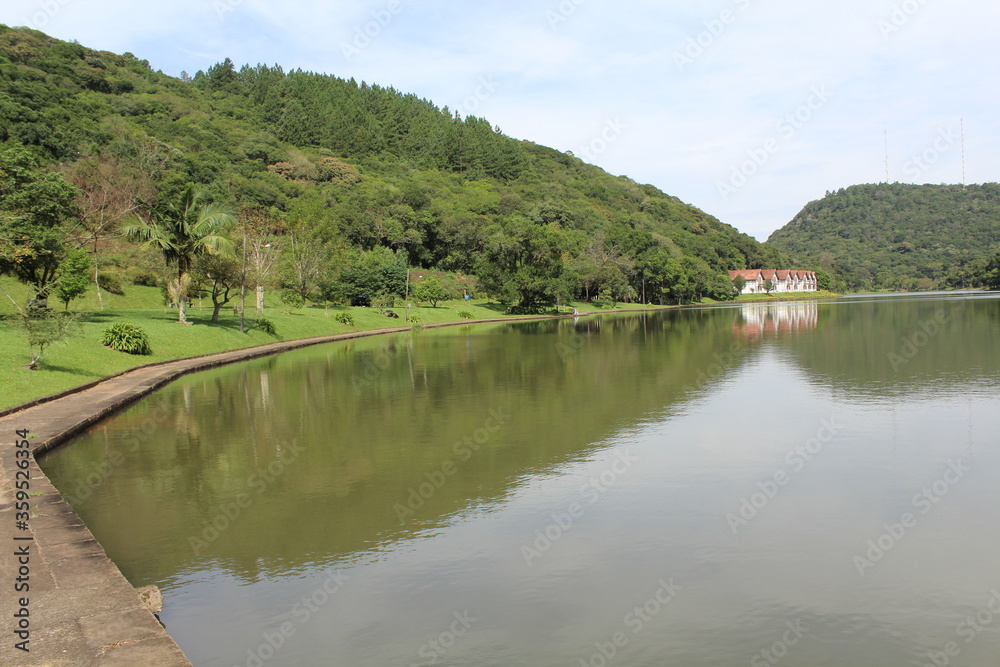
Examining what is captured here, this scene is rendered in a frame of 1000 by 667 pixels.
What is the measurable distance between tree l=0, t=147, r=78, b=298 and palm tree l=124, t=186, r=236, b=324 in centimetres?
357

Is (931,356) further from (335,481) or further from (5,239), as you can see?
(5,239)

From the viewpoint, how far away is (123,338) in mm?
26500

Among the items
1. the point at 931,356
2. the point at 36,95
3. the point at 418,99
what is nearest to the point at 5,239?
the point at 931,356

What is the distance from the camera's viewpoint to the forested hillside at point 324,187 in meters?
49.9

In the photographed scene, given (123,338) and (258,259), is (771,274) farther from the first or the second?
(123,338)

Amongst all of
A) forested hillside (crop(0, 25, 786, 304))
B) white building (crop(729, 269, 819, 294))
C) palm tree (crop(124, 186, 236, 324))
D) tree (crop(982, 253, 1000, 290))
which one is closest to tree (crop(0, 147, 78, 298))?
forested hillside (crop(0, 25, 786, 304))

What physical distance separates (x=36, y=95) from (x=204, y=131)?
25.5 meters

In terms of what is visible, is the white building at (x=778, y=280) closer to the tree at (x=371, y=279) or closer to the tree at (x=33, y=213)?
the tree at (x=371, y=279)

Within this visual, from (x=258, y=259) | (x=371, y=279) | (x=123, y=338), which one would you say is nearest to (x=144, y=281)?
(x=258, y=259)

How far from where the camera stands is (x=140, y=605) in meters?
5.71

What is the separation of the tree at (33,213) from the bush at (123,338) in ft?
11.8

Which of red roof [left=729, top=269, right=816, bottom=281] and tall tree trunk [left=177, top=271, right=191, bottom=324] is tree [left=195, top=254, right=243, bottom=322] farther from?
red roof [left=729, top=269, right=816, bottom=281]

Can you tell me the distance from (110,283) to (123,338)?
26.1 m

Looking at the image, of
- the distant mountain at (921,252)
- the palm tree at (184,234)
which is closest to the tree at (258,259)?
the palm tree at (184,234)
